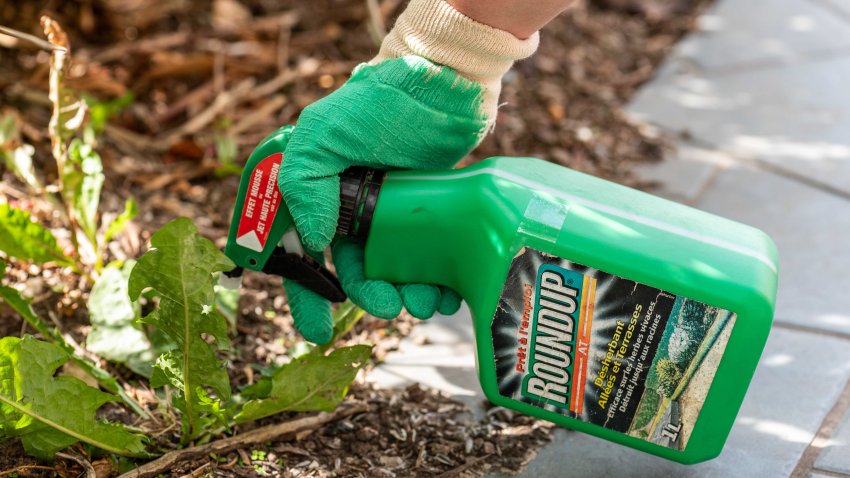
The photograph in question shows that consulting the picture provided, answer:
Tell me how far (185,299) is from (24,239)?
527 millimetres

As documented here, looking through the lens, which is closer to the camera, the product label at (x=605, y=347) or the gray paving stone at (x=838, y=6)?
the product label at (x=605, y=347)

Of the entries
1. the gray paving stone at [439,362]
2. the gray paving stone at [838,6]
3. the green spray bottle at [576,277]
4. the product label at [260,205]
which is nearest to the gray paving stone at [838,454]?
the green spray bottle at [576,277]

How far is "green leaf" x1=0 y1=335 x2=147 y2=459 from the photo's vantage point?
4.78 ft

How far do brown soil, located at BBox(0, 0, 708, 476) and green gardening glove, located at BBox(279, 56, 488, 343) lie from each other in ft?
0.89

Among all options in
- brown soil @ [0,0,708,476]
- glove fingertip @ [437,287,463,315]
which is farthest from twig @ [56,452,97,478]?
glove fingertip @ [437,287,463,315]

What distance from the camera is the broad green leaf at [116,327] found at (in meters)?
1.78

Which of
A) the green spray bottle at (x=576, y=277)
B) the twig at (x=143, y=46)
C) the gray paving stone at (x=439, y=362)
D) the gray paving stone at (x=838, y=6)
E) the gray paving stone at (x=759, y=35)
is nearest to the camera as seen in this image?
the green spray bottle at (x=576, y=277)

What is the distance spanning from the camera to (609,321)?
4.73ft

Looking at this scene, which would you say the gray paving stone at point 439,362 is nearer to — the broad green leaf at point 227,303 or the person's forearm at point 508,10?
the broad green leaf at point 227,303

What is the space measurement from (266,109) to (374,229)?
144cm

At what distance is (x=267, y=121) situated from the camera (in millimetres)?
2842

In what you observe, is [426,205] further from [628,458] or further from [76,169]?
[76,169]

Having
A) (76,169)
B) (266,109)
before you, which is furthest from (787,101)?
(76,169)

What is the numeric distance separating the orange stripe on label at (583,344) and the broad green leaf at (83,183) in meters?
1.06
